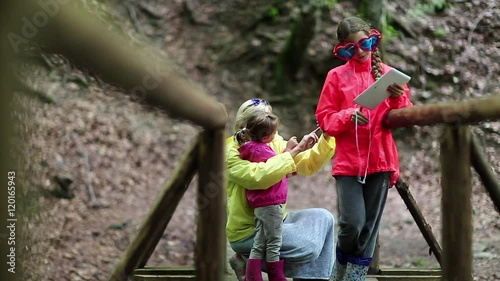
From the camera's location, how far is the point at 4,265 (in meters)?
1.91

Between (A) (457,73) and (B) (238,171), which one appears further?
(A) (457,73)

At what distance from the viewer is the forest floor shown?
7.56 meters

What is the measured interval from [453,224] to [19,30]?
2.07 m

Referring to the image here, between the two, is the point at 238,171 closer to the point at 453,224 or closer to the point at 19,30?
the point at 453,224

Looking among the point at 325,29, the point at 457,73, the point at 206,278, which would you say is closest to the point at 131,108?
the point at 325,29

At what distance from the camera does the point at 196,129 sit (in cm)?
781

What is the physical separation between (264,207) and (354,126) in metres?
0.67

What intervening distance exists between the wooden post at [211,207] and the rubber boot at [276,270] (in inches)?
32.3

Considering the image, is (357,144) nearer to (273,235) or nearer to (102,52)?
(273,235)

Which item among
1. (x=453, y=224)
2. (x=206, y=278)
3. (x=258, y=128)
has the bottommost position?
(x=206, y=278)

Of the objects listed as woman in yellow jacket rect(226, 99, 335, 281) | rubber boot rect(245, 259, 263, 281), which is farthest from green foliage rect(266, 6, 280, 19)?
rubber boot rect(245, 259, 263, 281)

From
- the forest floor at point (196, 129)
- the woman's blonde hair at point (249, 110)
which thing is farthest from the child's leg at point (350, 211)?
the forest floor at point (196, 129)

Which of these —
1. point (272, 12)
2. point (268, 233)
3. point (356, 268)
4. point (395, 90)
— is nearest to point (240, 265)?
point (268, 233)

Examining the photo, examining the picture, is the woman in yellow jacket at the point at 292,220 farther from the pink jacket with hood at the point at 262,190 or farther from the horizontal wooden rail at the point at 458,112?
the horizontal wooden rail at the point at 458,112
